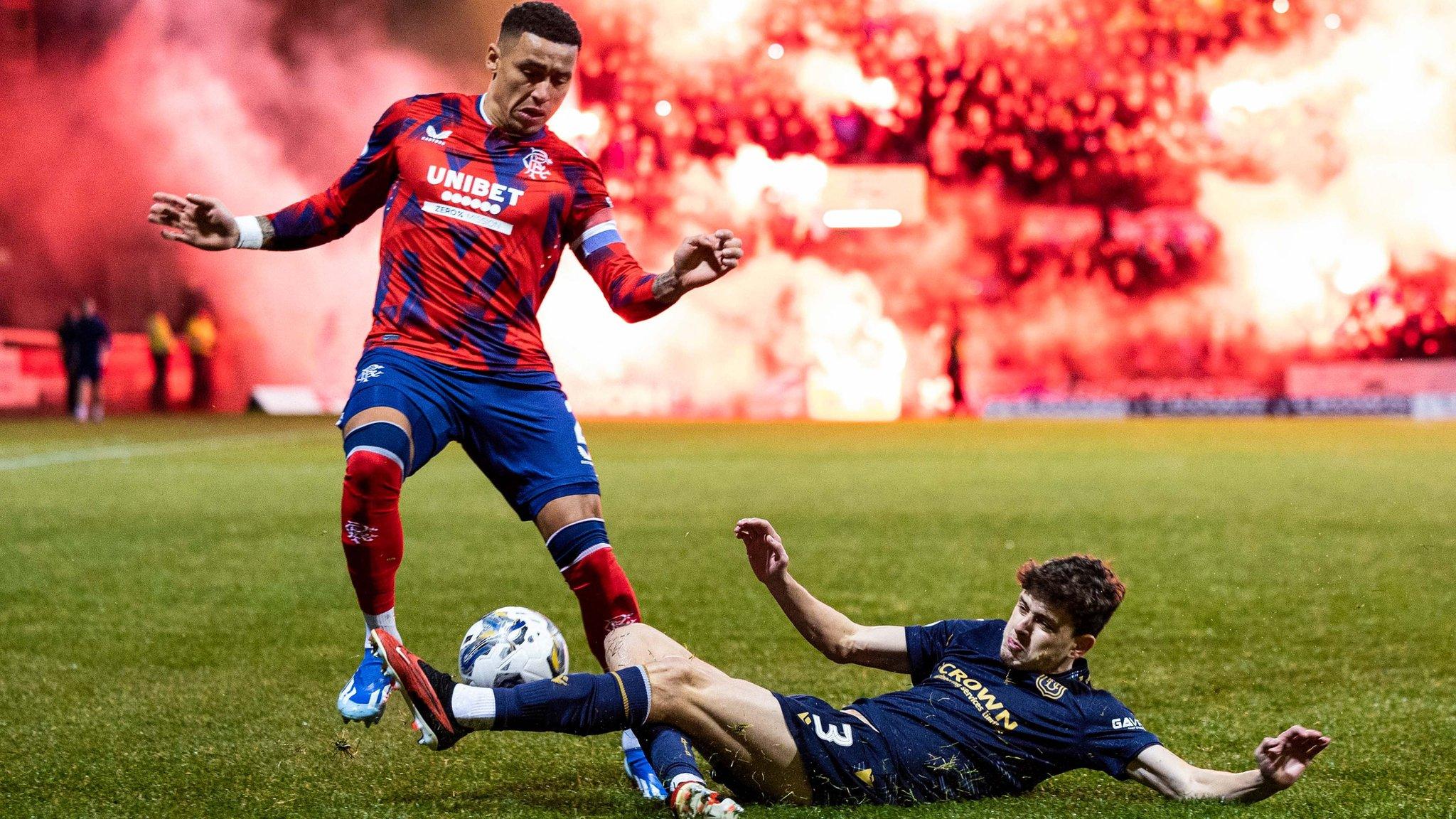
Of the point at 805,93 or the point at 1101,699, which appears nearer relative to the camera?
the point at 1101,699

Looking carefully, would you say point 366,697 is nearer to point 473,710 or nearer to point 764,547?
point 473,710

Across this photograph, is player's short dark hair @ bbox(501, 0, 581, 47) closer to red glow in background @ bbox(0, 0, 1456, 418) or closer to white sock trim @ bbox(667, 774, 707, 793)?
white sock trim @ bbox(667, 774, 707, 793)

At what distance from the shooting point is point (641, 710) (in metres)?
3.71

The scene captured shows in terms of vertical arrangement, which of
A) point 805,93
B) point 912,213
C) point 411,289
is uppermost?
point 805,93

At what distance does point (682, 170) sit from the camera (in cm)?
3484

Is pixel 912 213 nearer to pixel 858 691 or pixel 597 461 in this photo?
pixel 597 461

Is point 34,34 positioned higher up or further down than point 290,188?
higher up

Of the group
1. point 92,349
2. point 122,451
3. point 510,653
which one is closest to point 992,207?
point 92,349

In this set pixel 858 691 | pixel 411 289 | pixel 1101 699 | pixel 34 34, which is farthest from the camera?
pixel 34 34

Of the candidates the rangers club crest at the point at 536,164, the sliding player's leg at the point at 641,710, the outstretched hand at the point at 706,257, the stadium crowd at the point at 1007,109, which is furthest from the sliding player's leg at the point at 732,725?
the stadium crowd at the point at 1007,109

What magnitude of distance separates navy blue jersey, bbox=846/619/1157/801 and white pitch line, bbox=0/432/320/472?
543 inches

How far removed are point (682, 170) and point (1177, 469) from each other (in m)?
20.2

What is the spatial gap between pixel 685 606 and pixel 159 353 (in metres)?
25.7

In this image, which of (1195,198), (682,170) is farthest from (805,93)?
(1195,198)
